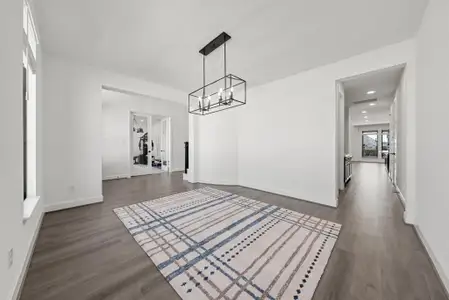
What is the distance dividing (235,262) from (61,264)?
1663 millimetres

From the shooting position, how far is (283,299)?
131 cm

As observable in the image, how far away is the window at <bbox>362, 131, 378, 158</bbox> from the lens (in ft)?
40.2

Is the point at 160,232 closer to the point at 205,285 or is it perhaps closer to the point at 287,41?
the point at 205,285

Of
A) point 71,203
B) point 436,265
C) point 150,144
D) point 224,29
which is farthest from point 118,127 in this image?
point 436,265

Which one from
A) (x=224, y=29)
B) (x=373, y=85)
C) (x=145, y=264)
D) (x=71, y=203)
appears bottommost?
(x=145, y=264)

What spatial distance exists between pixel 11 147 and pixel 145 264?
1.42 meters

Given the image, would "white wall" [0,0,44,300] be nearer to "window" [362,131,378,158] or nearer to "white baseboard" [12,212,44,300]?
"white baseboard" [12,212,44,300]

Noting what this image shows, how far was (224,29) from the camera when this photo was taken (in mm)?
2371

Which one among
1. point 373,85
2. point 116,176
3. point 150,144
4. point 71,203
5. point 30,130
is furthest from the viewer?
point 150,144

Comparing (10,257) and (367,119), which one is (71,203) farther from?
(367,119)

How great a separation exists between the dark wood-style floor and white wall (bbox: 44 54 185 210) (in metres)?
0.52

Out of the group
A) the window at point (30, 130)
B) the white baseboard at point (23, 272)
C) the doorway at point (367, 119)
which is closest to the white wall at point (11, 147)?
the white baseboard at point (23, 272)

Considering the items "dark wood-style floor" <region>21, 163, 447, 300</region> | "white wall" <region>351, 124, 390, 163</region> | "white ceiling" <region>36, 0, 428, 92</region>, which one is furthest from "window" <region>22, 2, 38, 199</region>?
"white wall" <region>351, 124, 390, 163</region>

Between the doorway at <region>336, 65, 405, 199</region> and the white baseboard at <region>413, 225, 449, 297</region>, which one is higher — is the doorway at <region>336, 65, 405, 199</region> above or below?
above
